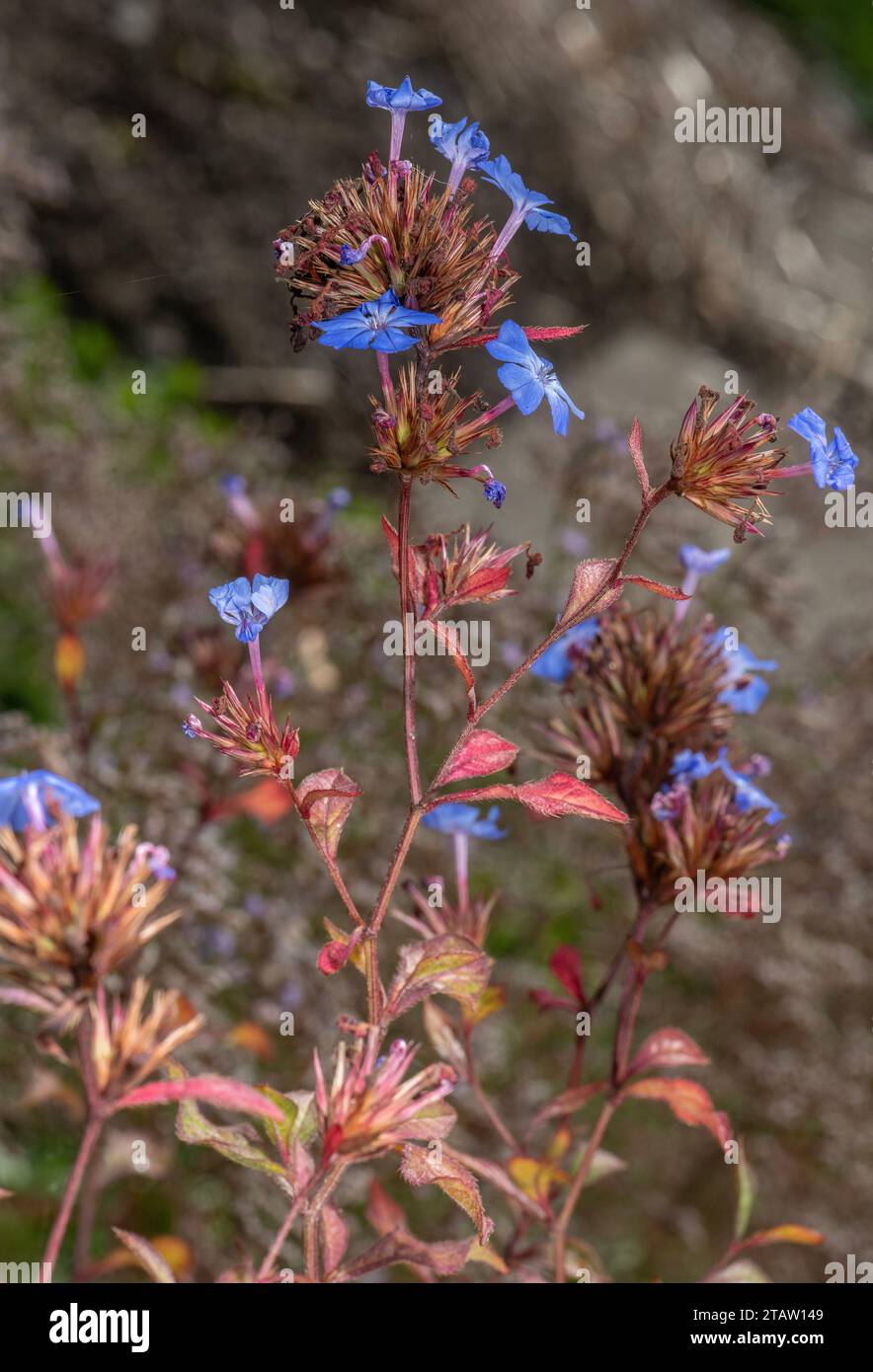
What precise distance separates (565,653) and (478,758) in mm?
518

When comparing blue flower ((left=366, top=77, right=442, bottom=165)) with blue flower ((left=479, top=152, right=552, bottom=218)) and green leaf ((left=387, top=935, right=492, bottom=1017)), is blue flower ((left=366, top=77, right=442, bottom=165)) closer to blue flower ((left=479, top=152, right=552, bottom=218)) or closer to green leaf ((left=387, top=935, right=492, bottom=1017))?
blue flower ((left=479, top=152, right=552, bottom=218))

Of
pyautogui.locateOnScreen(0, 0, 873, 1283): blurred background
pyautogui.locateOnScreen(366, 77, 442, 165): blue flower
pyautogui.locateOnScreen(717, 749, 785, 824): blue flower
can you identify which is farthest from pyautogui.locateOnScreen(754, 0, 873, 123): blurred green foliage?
pyautogui.locateOnScreen(366, 77, 442, 165): blue flower

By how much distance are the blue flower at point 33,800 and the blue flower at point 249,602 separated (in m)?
0.41

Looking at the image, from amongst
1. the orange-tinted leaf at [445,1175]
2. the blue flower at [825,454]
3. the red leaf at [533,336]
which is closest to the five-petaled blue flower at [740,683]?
the blue flower at [825,454]

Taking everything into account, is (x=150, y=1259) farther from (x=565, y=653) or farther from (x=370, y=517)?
(x=370, y=517)

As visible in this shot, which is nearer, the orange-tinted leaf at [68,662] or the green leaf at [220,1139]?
the green leaf at [220,1139]

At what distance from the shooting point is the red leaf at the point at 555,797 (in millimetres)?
1269

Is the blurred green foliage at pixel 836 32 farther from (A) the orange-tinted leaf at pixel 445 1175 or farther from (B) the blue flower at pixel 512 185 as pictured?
(A) the orange-tinted leaf at pixel 445 1175

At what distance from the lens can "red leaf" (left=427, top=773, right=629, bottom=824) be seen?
1269mm

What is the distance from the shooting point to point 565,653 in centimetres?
178

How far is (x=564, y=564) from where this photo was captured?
3.63 metres

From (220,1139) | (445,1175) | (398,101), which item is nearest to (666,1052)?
(445,1175)

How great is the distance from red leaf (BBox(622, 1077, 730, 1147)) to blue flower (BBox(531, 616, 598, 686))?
57 centimetres

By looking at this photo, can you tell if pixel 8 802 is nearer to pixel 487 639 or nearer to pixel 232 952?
pixel 232 952
